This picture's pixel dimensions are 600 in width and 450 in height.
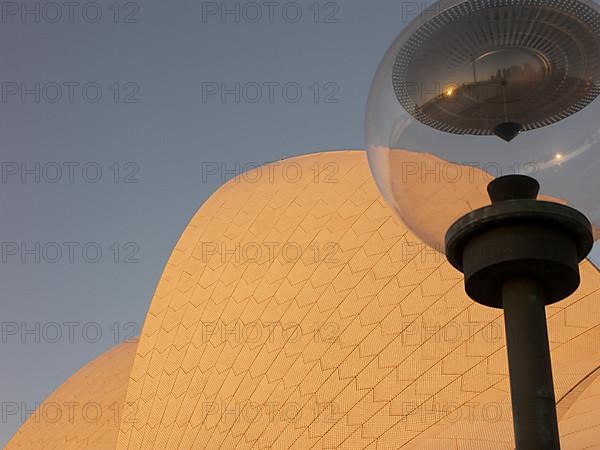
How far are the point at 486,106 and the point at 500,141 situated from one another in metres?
0.12

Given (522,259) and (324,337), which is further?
(324,337)

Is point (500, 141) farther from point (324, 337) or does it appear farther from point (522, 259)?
point (324, 337)

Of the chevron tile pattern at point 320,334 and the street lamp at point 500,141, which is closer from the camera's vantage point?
the street lamp at point 500,141

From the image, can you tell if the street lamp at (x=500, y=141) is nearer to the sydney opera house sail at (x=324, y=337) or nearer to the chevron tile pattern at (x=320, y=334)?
the sydney opera house sail at (x=324, y=337)

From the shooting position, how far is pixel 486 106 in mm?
2809

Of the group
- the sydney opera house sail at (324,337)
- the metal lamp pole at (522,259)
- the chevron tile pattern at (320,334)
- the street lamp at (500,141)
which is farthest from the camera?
the chevron tile pattern at (320,334)

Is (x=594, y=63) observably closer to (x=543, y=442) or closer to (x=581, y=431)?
(x=543, y=442)

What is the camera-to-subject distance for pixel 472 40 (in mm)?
2746

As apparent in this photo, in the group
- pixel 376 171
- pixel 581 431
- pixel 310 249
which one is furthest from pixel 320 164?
pixel 376 171

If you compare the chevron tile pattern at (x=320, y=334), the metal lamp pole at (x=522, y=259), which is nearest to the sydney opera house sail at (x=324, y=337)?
the chevron tile pattern at (x=320, y=334)

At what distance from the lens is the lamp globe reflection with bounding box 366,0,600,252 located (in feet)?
8.84

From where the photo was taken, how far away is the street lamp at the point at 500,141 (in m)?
2.65

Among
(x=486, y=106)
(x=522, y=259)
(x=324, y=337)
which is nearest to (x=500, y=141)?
(x=486, y=106)

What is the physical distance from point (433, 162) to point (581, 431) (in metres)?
6.33
